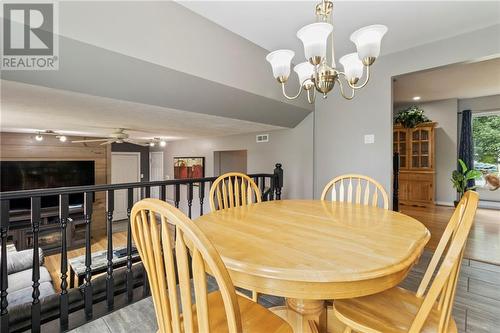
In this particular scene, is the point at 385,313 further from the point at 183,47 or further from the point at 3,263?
the point at 183,47

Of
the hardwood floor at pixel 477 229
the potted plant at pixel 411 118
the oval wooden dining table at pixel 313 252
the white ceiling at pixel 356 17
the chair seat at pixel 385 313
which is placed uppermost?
the white ceiling at pixel 356 17

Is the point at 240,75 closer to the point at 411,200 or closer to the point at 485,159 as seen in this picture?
the point at 411,200

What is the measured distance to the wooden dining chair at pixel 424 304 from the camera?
0.79 m

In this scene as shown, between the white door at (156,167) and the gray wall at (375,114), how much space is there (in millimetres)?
4905

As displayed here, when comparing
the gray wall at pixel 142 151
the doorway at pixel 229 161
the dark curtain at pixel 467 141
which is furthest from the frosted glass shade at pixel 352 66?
the gray wall at pixel 142 151

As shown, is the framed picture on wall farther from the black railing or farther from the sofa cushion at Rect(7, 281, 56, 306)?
the black railing

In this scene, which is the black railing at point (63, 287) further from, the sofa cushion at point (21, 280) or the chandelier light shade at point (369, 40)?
the chandelier light shade at point (369, 40)

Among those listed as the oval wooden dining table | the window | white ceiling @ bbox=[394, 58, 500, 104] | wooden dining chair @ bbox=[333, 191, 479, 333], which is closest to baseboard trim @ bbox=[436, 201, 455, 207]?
the window

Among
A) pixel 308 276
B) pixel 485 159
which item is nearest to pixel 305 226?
pixel 308 276

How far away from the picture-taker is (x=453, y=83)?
13.9 ft

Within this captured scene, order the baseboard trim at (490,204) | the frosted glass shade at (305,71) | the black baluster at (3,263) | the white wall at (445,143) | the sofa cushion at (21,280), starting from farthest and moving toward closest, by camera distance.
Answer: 1. the white wall at (445,143)
2. the baseboard trim at (490,204)
3. the sofa cushion at (21,280)
4. the frosted glass shade at (305,71)
5. the black baluster at (3,263)

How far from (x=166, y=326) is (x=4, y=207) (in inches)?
45.6

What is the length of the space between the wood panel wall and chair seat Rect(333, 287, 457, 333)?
6.34 m

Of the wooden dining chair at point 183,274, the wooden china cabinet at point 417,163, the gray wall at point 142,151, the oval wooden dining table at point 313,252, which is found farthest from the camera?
the gray wall at point 142,151
